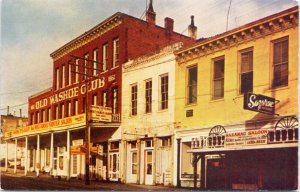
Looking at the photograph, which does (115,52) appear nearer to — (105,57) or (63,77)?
(105,57)

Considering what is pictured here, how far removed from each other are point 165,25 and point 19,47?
9.14m

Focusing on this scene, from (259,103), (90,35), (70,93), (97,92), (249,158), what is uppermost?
(90,35)

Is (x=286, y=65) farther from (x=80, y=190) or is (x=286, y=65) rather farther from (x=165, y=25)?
(x=165, y=25)

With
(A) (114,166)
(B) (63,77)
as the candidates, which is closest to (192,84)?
(A) (114,166)

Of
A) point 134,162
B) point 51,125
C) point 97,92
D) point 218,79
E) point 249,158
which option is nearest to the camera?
point 249,158

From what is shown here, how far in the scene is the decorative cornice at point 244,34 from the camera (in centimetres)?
1537

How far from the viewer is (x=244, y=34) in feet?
55.7

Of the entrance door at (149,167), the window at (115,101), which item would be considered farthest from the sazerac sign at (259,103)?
the window at (115,101)

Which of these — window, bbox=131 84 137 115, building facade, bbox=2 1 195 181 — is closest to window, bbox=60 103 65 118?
building facade, bbox=2 1 195 181

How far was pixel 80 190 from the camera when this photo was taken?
63.3ft

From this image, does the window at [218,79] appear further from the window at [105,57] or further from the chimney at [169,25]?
the window at [105,57]

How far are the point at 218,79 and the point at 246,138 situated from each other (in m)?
3.31

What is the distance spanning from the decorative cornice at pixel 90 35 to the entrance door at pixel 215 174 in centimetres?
1059

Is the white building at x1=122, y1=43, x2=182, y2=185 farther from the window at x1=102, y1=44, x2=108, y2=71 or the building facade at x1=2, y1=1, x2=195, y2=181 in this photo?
the window at x1=102, y1=44, x2=108, y2=71
